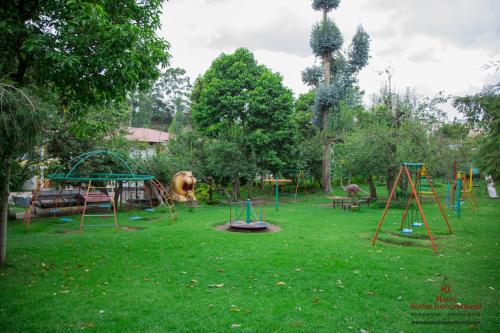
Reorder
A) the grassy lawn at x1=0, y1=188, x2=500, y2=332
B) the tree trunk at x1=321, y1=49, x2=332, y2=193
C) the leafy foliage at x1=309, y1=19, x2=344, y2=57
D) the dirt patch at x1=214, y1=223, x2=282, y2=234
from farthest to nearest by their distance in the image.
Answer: the tree trunk at x1=321, y1=49, x2=332, y2=193 < the leafy foliage at x1=309, y1=19, x2=344, y2=57 < the dirt patch at x1=214, y1=223, x2=282, y2=234 < the grassy lawn at x1=0, y1=188, x2=500, y2=332

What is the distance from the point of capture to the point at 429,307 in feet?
18.8

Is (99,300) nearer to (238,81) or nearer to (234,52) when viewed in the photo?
(238,81)

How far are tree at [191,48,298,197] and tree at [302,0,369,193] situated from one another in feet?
14.2

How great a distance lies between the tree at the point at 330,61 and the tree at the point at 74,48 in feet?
73.8

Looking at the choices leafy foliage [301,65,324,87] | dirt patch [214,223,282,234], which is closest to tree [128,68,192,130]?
leafy foliage [301,65,324,87]

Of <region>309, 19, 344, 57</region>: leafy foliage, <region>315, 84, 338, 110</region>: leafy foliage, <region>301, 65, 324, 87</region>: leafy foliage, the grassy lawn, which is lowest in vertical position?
the grassy lawn

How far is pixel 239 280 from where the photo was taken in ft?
23.5

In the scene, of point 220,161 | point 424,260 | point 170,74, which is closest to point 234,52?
point 220,161

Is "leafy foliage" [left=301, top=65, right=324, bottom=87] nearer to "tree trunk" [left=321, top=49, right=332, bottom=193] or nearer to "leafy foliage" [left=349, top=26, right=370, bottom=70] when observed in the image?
"tree trunk" [left=321, top=49, right=332, bottom=193]

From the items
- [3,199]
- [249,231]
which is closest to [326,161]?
[249,231]

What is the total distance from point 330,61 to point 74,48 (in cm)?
2631

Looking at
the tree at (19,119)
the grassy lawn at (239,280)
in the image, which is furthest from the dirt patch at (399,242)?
the tree at (19,119)

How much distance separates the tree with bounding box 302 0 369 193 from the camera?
28875mm

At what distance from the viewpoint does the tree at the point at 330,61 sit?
28.9 metres
